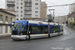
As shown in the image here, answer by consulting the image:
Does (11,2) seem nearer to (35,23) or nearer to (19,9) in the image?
(19,9)

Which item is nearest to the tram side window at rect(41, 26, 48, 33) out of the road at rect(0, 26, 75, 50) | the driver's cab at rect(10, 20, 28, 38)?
the driver's cab at rect(10, 20, 28, 38)

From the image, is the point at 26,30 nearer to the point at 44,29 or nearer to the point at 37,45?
the point at 37,45

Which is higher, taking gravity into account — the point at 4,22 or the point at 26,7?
the point at 26,7

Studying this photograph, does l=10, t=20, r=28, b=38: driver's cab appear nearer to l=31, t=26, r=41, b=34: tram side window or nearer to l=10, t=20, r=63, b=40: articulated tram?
l=10, t=20, r=63, b=40: articulated tram

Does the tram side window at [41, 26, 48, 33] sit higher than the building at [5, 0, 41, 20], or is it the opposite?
the building at [5, 0, 41, 20]

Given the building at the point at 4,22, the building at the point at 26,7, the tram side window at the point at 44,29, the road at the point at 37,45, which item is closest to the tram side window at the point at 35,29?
the tram side window at the point at 44,29

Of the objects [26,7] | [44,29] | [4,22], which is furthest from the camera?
[26,7]

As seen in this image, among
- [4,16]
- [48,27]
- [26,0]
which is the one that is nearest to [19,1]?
[26,0]

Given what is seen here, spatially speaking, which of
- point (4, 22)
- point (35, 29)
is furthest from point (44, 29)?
point (4, 22)

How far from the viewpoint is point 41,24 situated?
19812mm

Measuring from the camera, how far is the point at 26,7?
2547 inches

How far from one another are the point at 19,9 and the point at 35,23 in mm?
48285

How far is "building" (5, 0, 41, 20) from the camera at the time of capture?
63719mm

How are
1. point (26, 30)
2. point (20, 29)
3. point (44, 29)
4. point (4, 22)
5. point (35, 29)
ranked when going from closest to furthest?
point (20, 29)
point (26, 30)
point (35, 29)
point (44, 29)
point (4, 22)
